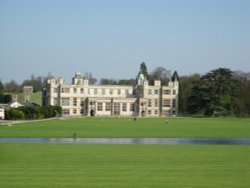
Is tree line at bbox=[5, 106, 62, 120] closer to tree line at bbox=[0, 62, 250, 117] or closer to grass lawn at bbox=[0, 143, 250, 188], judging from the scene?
tree line at bbox=[0, 62, 250, 117]

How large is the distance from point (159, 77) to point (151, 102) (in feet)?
88.4

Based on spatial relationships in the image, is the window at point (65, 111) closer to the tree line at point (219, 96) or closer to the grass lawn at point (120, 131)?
the tree line at point (219, 96)

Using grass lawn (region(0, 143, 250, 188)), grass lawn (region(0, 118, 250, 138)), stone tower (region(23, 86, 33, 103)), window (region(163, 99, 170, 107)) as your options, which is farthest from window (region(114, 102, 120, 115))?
→ grass lawn (region(0, 143, 250, 188))

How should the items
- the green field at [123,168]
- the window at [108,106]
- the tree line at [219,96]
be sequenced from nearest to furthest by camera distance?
the green field at [123,168]
the tree line at [219,96]
the window at [108,106]

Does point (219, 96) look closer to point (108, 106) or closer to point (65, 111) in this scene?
point (108, 106)

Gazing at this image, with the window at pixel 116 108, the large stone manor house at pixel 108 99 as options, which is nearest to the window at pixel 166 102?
the large stone manor house at pixel 108 99

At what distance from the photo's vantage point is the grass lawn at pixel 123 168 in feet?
38.5

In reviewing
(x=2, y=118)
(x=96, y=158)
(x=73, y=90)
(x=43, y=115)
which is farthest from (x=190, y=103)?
(x=96, y=158)

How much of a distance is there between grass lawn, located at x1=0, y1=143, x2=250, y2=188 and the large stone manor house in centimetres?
7913

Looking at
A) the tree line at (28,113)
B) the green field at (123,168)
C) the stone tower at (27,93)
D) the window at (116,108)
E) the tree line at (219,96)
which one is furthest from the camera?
the stone tower at (27,93)

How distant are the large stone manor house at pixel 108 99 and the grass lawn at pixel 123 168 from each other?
7913 centimetres

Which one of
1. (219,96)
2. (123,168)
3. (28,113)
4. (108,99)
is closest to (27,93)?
(108,99)

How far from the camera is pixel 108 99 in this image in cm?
9988

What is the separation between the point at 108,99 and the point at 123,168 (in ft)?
281
